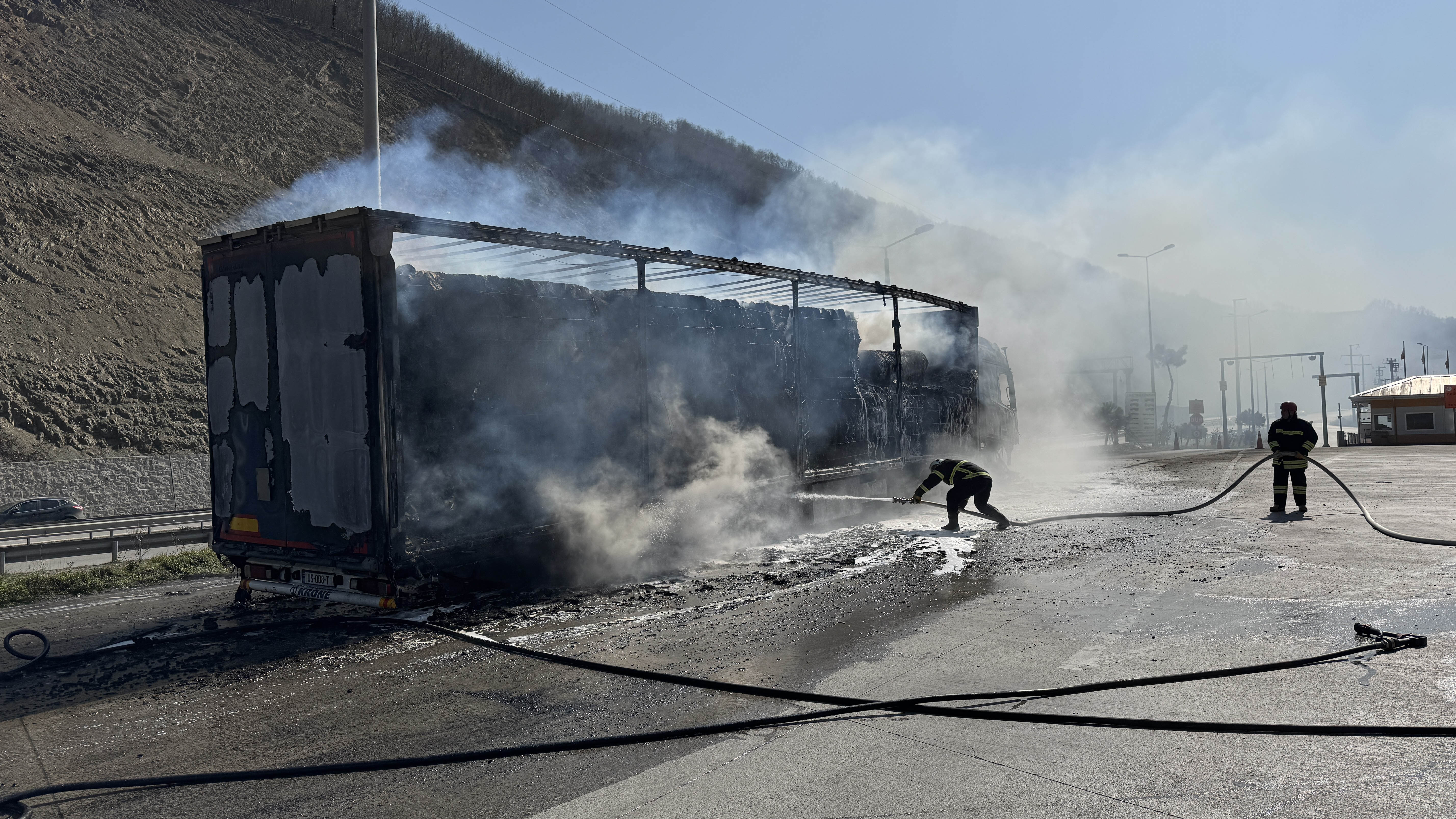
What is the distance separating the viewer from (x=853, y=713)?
4.81 metres

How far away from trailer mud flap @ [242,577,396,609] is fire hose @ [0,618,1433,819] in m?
2.08

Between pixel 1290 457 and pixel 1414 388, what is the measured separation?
130ft

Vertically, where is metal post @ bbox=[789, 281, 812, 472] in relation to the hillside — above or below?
below

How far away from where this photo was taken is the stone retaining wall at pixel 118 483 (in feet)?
73.9

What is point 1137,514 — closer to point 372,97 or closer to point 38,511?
point 372,97

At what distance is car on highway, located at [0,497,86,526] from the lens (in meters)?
21.5

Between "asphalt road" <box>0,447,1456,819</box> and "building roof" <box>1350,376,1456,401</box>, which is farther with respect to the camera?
"building roof" <box>1350,376,1456,401</box>

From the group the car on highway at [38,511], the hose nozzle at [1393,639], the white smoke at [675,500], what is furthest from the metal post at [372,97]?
the car on highway at [38,511]

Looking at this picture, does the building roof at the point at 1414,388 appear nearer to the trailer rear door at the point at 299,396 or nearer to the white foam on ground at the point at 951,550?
the white foam on ground at the point at 951,550

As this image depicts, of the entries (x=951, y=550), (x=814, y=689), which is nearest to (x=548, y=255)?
(x=951, y=550)

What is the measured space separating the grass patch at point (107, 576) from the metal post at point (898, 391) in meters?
9.27

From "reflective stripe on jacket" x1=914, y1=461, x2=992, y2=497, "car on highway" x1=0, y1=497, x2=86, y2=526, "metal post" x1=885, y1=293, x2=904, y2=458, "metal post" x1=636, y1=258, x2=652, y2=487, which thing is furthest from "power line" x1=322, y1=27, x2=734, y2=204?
"metal post" x1=636, y1=258, x2=652, y2=487

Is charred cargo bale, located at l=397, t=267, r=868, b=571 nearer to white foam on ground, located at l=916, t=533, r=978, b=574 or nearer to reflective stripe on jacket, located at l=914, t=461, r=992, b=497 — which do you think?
reflective stripe on jacket, located at l=914, t=461, r=992, b=497

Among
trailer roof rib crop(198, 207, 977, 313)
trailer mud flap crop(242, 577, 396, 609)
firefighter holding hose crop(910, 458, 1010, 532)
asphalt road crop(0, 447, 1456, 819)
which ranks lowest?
asphalt road crop(0, 447, 1456, 819)
